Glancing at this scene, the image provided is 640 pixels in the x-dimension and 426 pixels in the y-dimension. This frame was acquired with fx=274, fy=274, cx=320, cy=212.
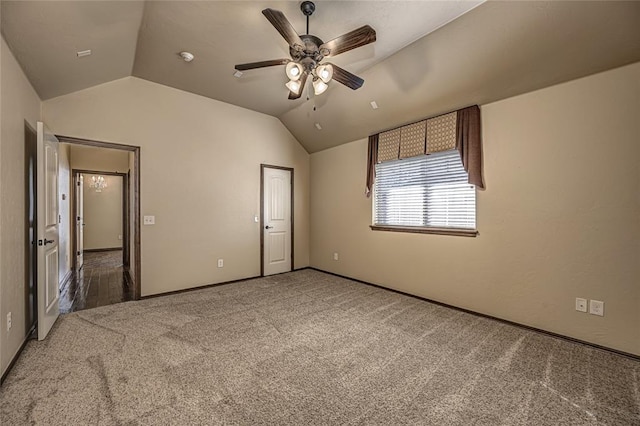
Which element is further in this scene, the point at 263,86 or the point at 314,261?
the point at 314,261

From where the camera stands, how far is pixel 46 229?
2764mm

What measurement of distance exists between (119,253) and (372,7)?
8854 millimetres

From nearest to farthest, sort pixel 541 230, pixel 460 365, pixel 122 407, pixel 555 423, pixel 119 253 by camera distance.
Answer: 1. pixel 555 423
2. pixel 122 407
3. pixel 460 365
4. pixel 541 230
5. pixel 119 253

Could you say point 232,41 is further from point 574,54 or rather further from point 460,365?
point 460,365

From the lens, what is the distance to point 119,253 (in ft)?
25.9

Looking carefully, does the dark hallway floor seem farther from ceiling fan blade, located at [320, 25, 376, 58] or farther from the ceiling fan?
ceiling fan blade, located at [320, 25, 376, 58]

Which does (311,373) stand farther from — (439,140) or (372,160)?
(372,160)

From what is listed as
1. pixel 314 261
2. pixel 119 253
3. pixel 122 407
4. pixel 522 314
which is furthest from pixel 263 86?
pixel 119 253

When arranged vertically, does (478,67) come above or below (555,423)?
above

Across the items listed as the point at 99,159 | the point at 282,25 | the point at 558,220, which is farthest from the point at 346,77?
the point at 99,159

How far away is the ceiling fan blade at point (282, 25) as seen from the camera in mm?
1849

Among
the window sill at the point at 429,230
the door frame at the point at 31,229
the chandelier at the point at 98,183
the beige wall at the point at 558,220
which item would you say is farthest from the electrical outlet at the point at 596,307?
the chandelier at the point at 98,183

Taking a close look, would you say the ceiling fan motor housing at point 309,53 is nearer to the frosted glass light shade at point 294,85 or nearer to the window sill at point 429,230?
the frosted glass light shade at point 294,85

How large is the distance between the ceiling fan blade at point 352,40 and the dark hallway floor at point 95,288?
13.4ft
